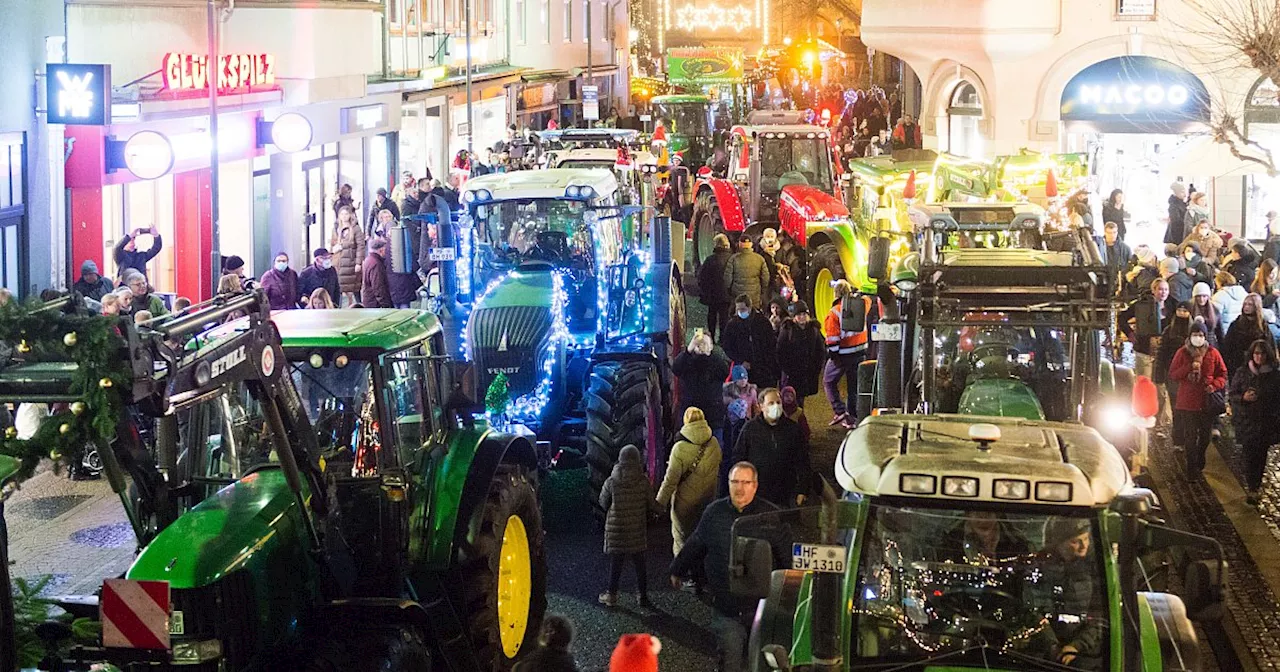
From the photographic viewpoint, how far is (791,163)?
2575cm

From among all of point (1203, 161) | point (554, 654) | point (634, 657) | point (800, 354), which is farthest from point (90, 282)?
point (1203, 161)

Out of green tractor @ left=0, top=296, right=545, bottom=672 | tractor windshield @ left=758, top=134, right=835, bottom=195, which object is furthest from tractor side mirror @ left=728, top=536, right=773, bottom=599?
tractor windshield @ left=758, top=134, right=835, bottom=195

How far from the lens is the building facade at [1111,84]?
26719 millimetres

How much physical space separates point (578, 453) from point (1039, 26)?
1689 cm

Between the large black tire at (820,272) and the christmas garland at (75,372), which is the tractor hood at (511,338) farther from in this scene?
the large black tire at (820,272)

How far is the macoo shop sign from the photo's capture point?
18.9 metres

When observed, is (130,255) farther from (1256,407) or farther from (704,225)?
(1256,407)

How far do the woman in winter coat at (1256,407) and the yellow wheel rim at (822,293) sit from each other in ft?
25.7

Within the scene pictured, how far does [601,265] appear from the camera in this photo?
14.3 m

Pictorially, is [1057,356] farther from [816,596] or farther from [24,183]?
[24,183]

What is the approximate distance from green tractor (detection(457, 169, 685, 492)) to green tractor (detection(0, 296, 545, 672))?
10.7 feet

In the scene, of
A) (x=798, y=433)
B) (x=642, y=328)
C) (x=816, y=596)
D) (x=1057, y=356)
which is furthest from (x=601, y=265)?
(x=816, y=596)

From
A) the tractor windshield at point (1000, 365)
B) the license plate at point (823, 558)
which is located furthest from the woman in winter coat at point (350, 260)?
the license plate at point (823, 558)

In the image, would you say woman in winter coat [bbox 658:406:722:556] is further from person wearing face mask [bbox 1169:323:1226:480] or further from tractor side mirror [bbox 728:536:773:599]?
person wearing face mask [bbox 1169:323:1226:480]
